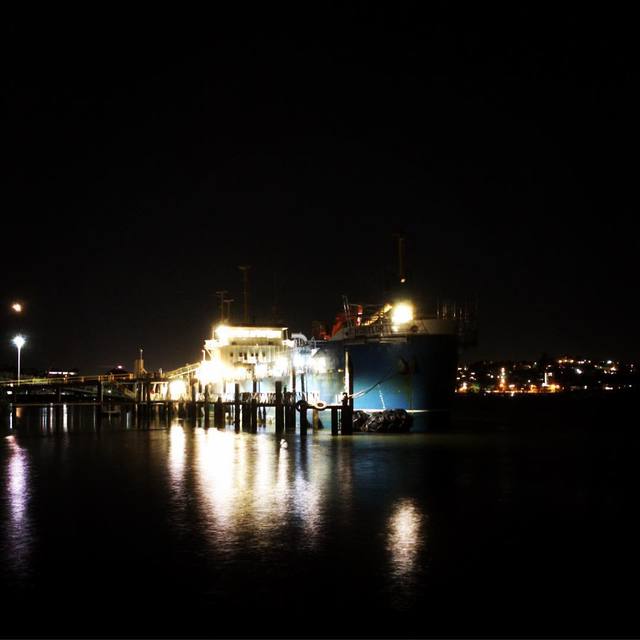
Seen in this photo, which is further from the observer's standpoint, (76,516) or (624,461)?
(624,461)

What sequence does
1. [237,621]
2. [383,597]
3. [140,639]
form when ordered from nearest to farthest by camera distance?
[140,639]
[237,621]
[383,597]

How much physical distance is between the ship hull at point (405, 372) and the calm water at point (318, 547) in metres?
15.7

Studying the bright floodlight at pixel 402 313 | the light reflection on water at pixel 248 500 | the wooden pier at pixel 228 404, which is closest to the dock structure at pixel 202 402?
the wooden pier at pixel 228 404

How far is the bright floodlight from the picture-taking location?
169 feet

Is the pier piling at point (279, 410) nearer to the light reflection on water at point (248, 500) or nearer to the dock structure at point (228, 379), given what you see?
the dock structure at point (228, 379)

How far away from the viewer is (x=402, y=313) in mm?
51938

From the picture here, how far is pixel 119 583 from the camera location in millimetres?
14352

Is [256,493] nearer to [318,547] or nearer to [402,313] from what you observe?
[318,547]

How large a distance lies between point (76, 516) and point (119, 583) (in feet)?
24.4

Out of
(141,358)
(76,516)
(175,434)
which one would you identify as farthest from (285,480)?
(141,358)

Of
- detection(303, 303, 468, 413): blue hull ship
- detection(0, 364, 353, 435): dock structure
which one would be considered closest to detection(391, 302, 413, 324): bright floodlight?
detection(303, 303, 468, 413): blue hull ship

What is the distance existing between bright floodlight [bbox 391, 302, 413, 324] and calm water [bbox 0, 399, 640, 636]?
59.4 feet

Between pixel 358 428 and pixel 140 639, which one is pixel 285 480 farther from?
pixel 358 428

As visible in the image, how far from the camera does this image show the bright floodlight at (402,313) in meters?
51.6
